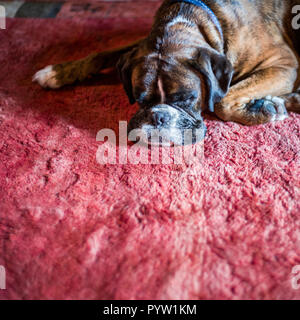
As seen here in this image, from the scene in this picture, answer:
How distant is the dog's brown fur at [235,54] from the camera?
54.7 inches

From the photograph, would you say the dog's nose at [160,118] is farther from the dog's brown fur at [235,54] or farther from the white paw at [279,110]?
the white paw at [279,110]

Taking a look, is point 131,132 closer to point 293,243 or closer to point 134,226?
point 134,226

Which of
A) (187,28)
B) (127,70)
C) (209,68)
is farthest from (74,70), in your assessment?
(209,68)

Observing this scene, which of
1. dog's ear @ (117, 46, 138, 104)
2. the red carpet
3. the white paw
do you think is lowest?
the red carpet

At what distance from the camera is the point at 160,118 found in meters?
1.37

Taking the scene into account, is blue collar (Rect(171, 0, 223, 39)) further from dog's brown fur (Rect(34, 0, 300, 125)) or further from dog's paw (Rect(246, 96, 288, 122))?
dog's paw (Rect(246, 96, 288, 122))

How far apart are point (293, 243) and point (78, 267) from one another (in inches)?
31.0

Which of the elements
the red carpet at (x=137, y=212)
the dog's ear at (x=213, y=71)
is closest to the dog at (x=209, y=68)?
the dog's ear at (x=213, y=71)

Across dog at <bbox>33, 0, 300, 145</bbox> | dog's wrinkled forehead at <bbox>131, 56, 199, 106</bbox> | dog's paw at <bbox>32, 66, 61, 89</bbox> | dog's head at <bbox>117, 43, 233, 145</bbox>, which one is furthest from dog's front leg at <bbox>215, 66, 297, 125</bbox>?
dog's paw at <bbox>32, 66, 61, 89</bbox>

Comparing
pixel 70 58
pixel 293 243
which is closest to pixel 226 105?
pixel 293 243

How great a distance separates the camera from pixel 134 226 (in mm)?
1189

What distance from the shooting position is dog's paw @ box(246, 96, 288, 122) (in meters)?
1.56

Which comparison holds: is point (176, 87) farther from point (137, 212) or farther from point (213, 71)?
point (137, 212)

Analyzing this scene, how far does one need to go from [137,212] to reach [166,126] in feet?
1.36
